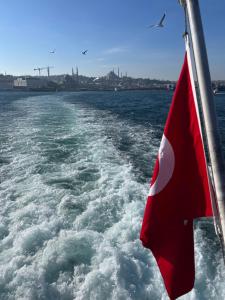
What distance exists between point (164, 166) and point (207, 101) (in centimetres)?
80

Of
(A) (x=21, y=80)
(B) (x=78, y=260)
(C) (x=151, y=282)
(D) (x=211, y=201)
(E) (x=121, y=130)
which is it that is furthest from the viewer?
(A) (x=21, y=80)

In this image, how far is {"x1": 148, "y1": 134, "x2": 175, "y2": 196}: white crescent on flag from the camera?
111 inches

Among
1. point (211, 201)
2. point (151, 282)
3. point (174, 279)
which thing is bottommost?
point (151, 282)

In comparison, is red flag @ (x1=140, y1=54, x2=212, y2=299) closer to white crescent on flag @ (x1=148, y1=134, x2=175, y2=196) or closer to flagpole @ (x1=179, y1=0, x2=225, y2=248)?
white crescent on flag @ (x1=148, y1=134, x2=175, y2=196)

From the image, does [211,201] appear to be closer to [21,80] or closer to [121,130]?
[121,130]

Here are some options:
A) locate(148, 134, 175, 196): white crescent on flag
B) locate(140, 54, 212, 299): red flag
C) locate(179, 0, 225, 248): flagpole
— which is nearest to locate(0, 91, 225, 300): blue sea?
locate(140, 54, 212, 299): red flag

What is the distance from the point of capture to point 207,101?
2.29 meters

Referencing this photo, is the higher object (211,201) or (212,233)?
(211,201)

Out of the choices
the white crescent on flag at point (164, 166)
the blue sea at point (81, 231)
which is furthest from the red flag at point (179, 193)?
the blue sea at point (81, 231)

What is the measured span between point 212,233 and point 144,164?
4937mm

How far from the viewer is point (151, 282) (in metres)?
5.18

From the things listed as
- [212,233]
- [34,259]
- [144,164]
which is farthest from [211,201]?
[144,164]

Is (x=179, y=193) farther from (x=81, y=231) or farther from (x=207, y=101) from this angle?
(x=81, y=231)

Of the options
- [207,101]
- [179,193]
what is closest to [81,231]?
[179,193]
